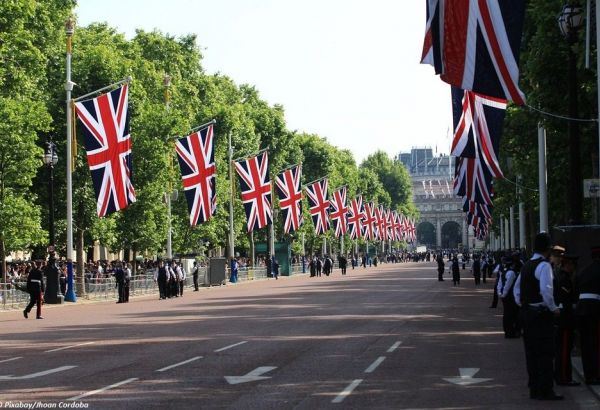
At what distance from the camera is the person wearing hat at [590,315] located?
16172mm

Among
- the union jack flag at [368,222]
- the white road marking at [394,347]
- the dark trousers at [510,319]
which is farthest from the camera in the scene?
the union jack flag at [368,222]

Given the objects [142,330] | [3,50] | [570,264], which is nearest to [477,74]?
[570,264]

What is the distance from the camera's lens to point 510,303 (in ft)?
82.9

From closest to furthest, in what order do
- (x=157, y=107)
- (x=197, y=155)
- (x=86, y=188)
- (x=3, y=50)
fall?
(x=3, y=50) < (x=197, y=155) < (x=86, y=188) < (x=157, y=107)

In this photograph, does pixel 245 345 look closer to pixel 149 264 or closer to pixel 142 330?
pixel 142 330

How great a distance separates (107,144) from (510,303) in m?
21.5

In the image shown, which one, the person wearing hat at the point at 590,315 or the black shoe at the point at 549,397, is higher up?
the person wearing hat at the point at 590,315

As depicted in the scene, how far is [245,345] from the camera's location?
2380cm

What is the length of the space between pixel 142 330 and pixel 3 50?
20962mm

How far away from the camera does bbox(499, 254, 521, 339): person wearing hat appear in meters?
24.5

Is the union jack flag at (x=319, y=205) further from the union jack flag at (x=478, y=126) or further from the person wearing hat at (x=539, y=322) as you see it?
the person wearing hat at (x=539, y=322)

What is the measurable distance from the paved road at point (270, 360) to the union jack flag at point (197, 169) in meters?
17.5

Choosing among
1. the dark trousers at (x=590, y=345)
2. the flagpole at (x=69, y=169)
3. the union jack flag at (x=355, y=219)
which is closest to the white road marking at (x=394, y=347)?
the dark trousers at (x=590, y=345)

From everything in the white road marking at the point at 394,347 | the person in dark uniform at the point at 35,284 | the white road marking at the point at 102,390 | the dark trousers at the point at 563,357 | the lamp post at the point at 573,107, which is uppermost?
the lamp post at the point at 573,107
